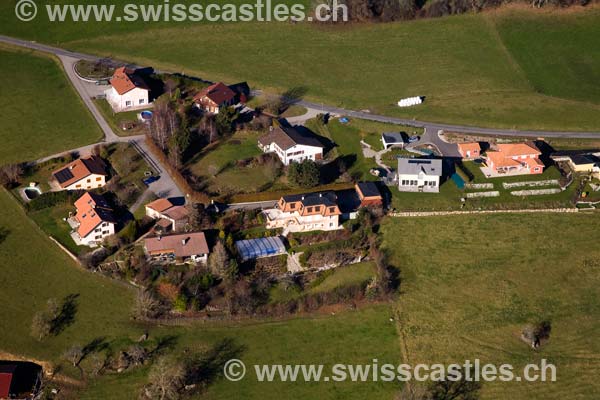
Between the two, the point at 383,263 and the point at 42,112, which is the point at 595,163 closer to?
the point at 383,263

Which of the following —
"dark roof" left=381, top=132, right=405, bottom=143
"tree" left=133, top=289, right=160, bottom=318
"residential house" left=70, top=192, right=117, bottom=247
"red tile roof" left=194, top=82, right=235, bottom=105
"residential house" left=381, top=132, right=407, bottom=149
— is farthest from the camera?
"red tile roof" left=194, top=82, right=235, bottom=105

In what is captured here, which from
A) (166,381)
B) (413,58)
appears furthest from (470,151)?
(166,381)

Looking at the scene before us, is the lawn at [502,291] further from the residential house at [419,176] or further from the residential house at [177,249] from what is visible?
the residential house at [177,249]

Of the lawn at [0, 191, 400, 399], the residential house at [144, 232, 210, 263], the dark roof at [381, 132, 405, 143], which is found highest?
the dark roof at [381, 132, 405, 143]

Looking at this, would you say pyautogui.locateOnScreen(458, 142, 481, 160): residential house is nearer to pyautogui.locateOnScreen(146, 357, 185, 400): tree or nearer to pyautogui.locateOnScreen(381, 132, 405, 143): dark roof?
pyautogui.locateOnScreen(381, 132, 405, 143): dark roof

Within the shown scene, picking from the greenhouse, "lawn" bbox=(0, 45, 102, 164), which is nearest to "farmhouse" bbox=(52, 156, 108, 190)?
"lawn" bbox=(0, 45, 102, 164)

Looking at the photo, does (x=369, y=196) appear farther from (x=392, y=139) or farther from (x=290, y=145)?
(x=392, y=139)
